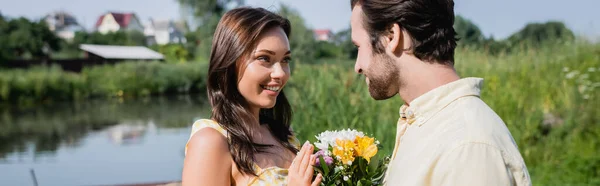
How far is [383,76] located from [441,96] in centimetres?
17

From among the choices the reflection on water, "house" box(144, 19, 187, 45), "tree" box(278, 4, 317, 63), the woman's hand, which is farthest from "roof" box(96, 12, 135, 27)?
the woman's hand

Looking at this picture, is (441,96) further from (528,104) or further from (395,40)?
(528,104)

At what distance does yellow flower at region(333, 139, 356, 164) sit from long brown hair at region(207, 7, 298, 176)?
0.32 m

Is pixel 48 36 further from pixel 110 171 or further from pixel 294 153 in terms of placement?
pixel 294 153

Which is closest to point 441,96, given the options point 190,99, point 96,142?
point 96,142

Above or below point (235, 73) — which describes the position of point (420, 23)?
above

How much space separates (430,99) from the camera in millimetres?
1343

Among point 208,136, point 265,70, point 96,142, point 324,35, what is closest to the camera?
point 208,136

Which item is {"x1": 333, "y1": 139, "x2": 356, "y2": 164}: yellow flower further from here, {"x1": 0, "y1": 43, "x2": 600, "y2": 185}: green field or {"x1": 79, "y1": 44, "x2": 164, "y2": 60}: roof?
{"x1": 79, "y1": 44, "x2": 164, "y2": 60}: roof

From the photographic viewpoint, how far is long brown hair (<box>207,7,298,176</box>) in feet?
6.51

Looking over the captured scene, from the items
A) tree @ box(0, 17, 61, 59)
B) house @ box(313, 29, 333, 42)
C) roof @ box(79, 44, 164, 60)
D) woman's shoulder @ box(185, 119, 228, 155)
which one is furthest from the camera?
roof @ box(79, 44, 164, 60)

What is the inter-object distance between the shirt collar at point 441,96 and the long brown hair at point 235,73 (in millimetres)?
737

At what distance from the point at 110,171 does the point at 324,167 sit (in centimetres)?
A: 1583

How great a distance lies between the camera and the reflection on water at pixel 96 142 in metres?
15.8
